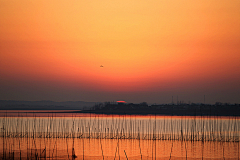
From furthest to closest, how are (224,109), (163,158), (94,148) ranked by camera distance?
(224,109)
(94,148)
(163,158)

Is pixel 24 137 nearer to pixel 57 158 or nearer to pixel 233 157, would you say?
pixel 57 158

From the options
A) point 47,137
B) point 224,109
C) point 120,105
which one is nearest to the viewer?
point 47,137

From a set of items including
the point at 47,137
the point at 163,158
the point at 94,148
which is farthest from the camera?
the point at 47,137

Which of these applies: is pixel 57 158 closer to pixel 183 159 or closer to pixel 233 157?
pixel 183 159

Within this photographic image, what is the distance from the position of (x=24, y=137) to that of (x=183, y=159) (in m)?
19.9

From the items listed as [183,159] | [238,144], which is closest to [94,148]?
[183,159]

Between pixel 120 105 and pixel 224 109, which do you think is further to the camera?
pixel 120 105

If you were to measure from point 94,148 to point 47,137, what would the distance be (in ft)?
29.5

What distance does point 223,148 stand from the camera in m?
27.3

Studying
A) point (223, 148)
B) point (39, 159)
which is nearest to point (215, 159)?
point (223, 148)

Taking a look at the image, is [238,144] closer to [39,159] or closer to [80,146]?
[80,146]

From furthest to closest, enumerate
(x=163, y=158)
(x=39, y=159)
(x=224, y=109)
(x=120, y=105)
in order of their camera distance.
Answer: (x=120, y=105) < (x=224, y=109) < (x=163, y=158) < (x=39, y=159)

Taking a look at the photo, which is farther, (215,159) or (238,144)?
(238,144)

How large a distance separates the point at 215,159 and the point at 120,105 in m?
109
